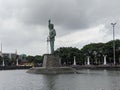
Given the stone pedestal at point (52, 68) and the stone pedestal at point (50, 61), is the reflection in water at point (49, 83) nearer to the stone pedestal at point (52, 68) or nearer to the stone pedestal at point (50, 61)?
the stone pedestal at point (52, 68)

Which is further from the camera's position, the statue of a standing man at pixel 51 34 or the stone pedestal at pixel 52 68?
the statue of a standing man at pixel 51 34

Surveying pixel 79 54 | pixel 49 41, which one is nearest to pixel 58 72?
pixel 49 41

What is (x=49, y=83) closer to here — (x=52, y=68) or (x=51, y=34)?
(x=52, y=68)

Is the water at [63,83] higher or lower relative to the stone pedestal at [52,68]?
lower

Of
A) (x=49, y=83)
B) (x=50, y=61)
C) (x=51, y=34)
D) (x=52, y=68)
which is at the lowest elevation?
(x=49, y=83)

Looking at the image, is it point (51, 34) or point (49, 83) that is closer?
point (49, 83)

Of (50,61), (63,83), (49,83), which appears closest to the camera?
(63,83)

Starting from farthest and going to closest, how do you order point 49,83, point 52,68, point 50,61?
point 50,61 → point 52,68 → point 49,83

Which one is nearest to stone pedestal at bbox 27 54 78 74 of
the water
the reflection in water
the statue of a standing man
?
the statue of a standing man

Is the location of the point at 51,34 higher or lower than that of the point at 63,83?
higher

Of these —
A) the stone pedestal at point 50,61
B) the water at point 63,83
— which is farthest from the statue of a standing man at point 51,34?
the water at point 63,83

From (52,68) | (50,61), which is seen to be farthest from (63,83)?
(50,61)

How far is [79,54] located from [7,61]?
4277 centimetres

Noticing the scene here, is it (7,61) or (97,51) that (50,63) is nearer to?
(97,51)
